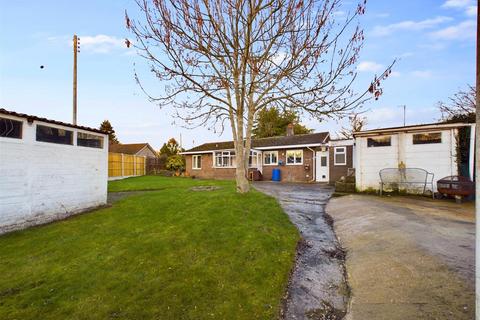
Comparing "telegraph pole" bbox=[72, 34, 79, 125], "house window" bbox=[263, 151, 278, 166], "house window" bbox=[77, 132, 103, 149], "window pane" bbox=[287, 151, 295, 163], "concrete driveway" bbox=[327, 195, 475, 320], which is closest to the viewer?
"concrete driveway" bbox=[327, 195, 475, 320]

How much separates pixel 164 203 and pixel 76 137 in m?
3.94

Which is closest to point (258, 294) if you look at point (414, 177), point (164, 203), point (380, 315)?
point (380, 315)

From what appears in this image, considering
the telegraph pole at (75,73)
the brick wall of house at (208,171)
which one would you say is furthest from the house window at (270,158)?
the telegraph pole at (75,73)

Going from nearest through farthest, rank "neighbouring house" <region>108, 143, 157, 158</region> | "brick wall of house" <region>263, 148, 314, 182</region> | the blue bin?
"brick wall of house" <region>263, 148, 314, 182</region> → the blue bin → "neighbouring house" <region>108, 143, 157, 158</region>

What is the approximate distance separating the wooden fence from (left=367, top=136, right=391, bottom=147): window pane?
2063 centimetres

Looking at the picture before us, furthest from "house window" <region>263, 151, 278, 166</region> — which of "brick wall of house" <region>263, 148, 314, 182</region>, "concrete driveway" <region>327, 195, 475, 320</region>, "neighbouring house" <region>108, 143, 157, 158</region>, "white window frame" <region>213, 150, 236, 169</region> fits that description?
"neighbouring house" <region>108, 143, 157, 158</region>

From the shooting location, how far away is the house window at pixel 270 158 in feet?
76.4

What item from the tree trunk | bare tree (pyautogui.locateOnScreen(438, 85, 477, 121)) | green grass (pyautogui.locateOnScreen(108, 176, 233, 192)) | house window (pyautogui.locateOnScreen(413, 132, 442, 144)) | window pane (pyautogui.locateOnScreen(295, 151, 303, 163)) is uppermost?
bare tree (pyautogui.locateOnScreen(438, 85, 477, 121))

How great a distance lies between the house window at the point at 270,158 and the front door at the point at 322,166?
13.0 feet

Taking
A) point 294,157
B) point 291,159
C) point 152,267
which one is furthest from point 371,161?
point 152,267

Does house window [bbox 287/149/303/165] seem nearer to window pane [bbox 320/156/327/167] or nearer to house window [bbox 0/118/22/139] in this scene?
Answer: window pane [bbox 320/156/327/167]

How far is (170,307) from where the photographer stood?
3.42 metres

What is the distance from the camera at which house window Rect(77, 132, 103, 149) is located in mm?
9180

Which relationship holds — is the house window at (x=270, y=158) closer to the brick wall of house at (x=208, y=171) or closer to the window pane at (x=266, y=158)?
the window pane at (x=266, y=158)
